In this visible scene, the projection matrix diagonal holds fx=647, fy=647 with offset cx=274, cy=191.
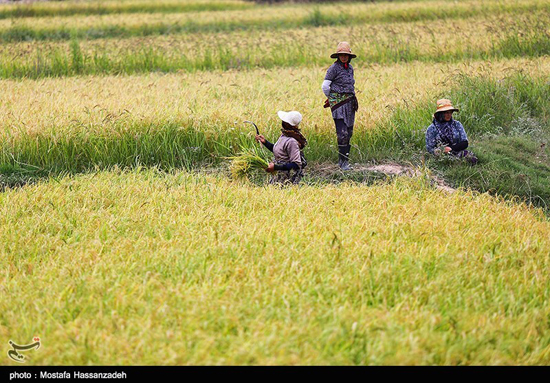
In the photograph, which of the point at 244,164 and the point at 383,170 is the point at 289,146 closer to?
the point at 244,164

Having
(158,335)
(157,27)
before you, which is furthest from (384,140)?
(157,27)

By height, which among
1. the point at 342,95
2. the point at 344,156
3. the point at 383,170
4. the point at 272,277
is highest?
the point at 342,95

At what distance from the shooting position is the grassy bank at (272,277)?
338 cm

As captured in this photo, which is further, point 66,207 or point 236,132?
point 236,132

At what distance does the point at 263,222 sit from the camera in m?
5.21

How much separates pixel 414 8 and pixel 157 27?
23.3 feet

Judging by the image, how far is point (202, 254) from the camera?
4.48 metres

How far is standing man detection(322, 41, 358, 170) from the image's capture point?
702 centimetres

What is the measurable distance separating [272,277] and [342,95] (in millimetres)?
3452

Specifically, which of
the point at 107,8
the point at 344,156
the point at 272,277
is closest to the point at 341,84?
the point at 344,156

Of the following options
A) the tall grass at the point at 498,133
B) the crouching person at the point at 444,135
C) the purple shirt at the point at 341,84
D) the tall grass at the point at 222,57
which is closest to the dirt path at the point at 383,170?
the tall grass at the point at 498,133

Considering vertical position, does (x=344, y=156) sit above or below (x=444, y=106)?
below
